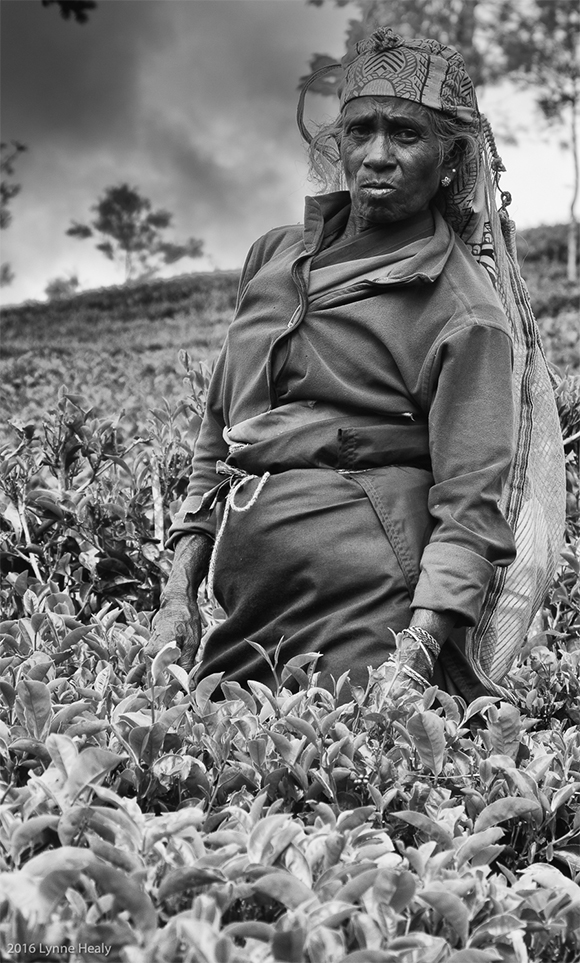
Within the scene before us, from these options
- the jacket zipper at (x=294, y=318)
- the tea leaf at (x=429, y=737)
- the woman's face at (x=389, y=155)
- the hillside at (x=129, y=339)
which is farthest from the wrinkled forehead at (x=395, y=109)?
the tea leaf at (x=429, y=737)

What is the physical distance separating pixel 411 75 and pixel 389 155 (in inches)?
6.6

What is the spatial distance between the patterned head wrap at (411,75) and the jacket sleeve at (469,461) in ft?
1.54

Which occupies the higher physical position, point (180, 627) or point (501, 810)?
point (180, 627)

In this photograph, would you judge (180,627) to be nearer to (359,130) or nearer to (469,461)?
(469,461)

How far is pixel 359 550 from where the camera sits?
88.9 inches

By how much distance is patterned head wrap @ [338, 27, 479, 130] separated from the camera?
2.30 meters

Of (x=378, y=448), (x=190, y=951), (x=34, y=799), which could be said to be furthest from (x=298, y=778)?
(x=378, y=448)

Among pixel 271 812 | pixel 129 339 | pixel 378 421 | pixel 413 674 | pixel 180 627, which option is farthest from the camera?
pixel 129 339

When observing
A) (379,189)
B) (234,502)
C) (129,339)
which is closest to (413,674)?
(234,502)

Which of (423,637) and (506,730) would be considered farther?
(423,637)

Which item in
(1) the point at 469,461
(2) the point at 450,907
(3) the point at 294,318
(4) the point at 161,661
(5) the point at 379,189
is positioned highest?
(5) the point at 379,189

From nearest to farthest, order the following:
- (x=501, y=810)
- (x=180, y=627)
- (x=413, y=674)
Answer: (x=501, y=810) < (x=413, y=674) < (x=180, y=627)

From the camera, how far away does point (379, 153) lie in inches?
89.8

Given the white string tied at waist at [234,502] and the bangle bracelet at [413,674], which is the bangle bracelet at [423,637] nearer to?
the bangle bracelet at [413,674]
